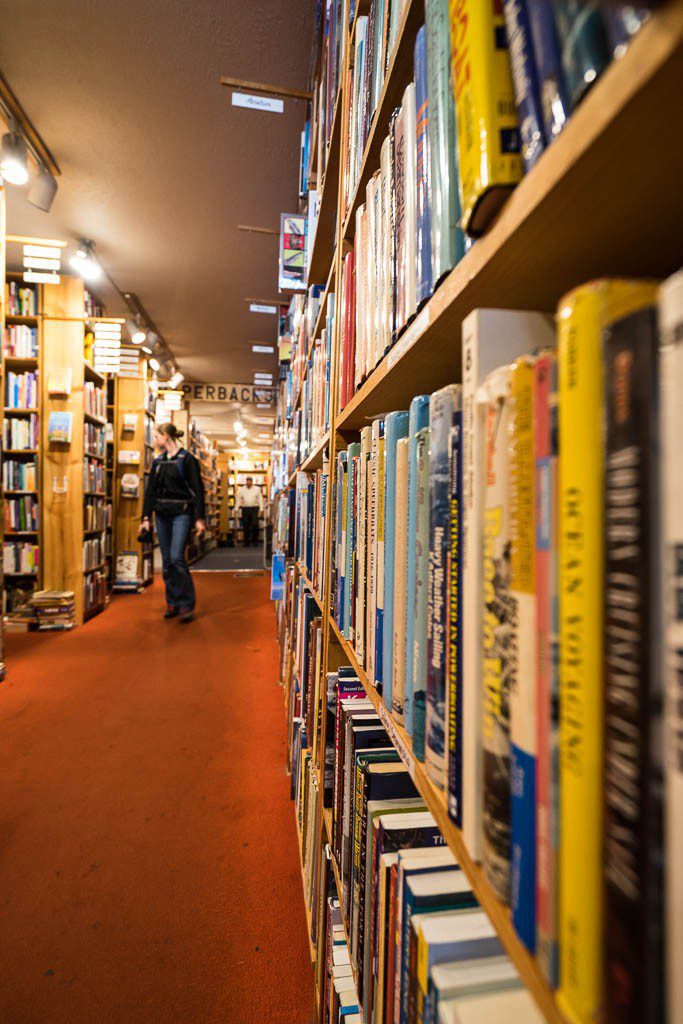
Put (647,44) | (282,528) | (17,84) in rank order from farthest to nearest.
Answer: (282,528) < (17,84) < (647,44)

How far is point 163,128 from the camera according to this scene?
2795mm

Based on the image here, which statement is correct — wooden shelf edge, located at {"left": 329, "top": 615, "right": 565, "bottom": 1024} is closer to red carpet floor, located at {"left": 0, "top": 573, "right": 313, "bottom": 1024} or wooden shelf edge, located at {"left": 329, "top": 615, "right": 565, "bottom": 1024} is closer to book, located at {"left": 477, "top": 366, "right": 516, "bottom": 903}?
book, located at {"left": 477, "top": 366, "right": 516, "bottom": 903}

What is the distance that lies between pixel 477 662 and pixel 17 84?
11.7 ft

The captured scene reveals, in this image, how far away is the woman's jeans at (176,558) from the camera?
13.4 feet

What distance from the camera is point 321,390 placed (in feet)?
4.47

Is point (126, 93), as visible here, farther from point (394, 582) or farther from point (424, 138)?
point (394, 582)

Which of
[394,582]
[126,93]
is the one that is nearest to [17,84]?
[126,93]

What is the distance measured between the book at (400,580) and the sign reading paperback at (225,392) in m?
8.11

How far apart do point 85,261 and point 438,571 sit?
4.48 meters

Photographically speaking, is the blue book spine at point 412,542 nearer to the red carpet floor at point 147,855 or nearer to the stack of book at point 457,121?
the stack of book at point 457,121

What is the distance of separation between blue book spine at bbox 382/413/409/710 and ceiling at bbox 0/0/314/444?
2.54m

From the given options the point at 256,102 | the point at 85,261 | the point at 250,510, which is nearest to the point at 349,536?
the point at 256,102

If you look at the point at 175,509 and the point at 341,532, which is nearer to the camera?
the point at 341,532

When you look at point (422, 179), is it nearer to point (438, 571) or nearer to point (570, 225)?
point (570, 225)
